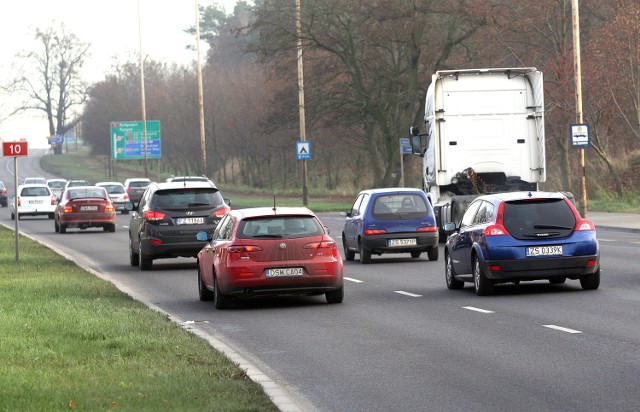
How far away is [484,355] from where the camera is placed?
42.9ft

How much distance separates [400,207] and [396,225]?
61cm

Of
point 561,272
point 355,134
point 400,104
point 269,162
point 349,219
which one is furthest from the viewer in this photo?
point 269,162

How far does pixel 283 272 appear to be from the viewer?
18.8 meters

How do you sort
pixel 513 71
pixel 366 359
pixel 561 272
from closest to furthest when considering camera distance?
pixel 366 359 → pixel 561 272 → pixel 513 71

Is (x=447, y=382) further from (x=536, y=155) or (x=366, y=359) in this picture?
(x=536, y=155)

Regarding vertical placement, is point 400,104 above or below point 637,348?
above

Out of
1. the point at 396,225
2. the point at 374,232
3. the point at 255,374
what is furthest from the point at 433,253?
the point at 255,374

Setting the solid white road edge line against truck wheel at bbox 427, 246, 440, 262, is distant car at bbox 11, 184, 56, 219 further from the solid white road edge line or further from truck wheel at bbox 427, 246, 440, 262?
the solid white road edge line

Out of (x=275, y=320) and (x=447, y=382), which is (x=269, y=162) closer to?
(x=275, y=320)

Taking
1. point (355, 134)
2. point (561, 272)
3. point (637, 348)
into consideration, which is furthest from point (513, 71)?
point (355, 134)

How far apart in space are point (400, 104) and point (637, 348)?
50.7m

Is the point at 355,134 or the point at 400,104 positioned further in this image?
the point at 355,134

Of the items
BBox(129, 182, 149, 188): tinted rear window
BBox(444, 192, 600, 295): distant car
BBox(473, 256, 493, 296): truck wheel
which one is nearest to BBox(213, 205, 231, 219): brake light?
BBox(444, 192, 600, 295): distant car

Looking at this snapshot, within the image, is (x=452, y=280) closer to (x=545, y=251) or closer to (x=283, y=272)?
(x=545, y=251)
